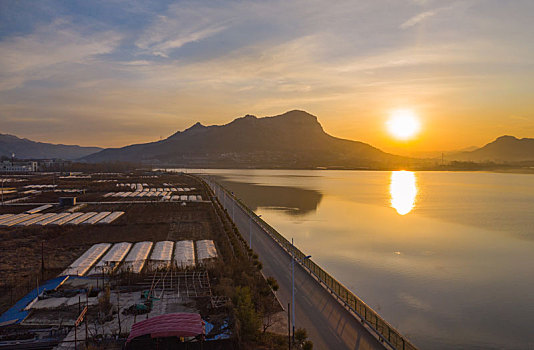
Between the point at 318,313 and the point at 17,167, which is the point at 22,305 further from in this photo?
the point at 17,167

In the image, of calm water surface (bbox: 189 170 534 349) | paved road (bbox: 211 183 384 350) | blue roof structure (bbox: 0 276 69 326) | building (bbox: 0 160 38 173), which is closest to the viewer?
paved road (bbox: 211 183 384 350)

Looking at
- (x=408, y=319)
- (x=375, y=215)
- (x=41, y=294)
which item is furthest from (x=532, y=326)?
(x=375, y=215)

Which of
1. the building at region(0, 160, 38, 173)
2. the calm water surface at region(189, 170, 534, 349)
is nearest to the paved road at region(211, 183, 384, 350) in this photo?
the calm water surface at region(189, 170, 534, 349)

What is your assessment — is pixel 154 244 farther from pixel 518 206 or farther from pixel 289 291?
pixel 518 206

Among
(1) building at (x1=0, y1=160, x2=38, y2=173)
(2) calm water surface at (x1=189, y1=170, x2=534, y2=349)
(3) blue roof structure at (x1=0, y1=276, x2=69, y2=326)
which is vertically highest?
(1) building at (x1=0, y1=160, x2=38, y2=173)

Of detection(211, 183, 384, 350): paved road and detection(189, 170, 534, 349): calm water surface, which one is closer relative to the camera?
detection(211, 183, 384, 350): paved road

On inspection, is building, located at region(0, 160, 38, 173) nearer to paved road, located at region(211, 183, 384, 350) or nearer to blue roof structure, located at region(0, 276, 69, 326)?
blue roof structure, located at region(0, 276, 69, 326)

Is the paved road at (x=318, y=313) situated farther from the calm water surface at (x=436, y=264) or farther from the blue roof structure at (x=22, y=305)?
the blue roof structure at (x=22, y=305)

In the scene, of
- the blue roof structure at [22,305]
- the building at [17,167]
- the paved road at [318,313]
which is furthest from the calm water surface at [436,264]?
the building at [17,167]
